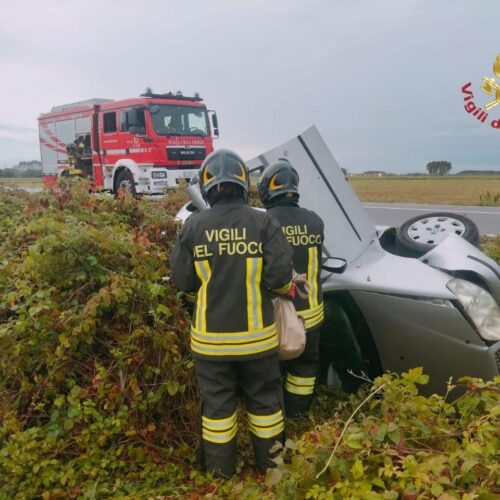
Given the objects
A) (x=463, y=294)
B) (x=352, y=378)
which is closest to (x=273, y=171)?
(x=463, y=294)

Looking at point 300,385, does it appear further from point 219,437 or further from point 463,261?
point 463,261

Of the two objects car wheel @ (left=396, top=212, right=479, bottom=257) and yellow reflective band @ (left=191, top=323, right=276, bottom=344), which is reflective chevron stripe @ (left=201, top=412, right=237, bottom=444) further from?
car wheel @ (left=396, top=212, right=479, bottom=257)

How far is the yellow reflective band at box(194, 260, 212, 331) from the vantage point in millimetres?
2615

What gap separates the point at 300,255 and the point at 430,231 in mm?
1159

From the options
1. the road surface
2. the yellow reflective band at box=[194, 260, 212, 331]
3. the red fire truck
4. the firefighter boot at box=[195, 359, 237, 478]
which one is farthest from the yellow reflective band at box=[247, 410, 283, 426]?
the red fire truck

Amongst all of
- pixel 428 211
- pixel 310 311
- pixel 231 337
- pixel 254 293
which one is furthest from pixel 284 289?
pixel 428 211

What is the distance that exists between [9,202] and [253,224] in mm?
3828

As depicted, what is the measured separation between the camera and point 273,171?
327 cm

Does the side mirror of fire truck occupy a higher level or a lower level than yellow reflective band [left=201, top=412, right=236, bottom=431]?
higher

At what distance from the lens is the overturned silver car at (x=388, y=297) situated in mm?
2768

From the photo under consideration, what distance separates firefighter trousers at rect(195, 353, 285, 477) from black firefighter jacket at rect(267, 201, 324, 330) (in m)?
0.47

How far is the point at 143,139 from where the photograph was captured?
13367 mm

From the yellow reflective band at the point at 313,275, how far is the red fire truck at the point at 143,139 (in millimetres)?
9795

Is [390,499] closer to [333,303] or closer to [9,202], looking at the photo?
[333,303]
